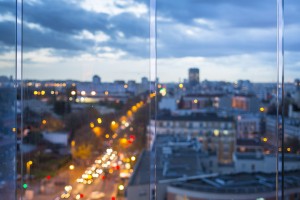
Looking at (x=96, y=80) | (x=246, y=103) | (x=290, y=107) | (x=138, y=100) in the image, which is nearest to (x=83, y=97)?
(x=96, y=80)

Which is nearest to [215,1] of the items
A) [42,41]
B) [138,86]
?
[138,86]

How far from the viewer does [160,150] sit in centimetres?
195

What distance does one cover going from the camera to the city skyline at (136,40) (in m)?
1.94

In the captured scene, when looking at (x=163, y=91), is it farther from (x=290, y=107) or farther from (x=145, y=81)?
(x=290, y=107)

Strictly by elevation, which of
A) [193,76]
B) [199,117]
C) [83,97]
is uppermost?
[193,76]

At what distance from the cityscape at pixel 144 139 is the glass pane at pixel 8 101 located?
0.04 feet

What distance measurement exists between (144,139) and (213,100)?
1.41 feet

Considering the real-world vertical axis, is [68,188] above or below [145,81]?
below

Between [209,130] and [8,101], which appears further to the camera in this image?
[209,130]

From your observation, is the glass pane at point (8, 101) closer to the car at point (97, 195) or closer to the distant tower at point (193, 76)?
the car at point (97, 195)

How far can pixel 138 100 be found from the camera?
6.55 feet

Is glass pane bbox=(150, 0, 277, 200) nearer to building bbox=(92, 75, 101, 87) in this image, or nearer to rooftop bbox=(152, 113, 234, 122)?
rooftop bbox=(152, 113, 234, 122)

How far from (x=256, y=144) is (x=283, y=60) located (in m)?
0.47

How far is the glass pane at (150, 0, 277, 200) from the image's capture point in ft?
6.31
